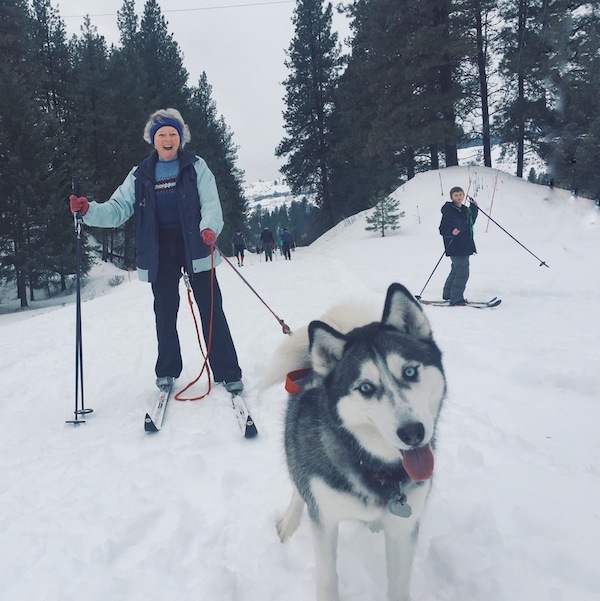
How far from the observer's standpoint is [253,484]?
8.08 feet

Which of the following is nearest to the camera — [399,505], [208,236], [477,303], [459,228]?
[399,505]

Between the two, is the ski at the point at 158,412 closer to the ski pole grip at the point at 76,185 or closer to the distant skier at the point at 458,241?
the ski pole grip at the point at 76,185

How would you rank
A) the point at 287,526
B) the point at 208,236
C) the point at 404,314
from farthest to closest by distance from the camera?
the point at 208,236
the point at 287,526
the point at 404,314

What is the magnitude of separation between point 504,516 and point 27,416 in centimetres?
361

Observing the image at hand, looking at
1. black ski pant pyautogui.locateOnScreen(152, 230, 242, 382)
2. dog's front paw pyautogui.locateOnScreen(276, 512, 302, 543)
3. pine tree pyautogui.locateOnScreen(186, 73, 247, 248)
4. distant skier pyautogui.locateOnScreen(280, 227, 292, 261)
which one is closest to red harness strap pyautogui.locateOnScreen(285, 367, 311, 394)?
dog's front paw pyautogui.locateOnScreen(276, 512, 302, 543)

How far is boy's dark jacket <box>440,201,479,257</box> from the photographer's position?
7.22 metres

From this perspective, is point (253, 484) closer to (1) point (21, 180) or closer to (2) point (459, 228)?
(2) point (459, 228)

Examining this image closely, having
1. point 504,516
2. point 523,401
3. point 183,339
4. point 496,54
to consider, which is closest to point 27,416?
point 183,339

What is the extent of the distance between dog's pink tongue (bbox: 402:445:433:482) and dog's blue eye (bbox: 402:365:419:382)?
25 cm

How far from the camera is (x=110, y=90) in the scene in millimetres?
20078

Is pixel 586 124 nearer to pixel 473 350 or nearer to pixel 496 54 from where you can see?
pixel 496 54

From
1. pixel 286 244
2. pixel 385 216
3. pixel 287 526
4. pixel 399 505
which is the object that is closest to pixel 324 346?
pixel 399 505

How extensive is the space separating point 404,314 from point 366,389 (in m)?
0.44

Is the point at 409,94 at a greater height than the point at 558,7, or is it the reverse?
the point at 558,7
